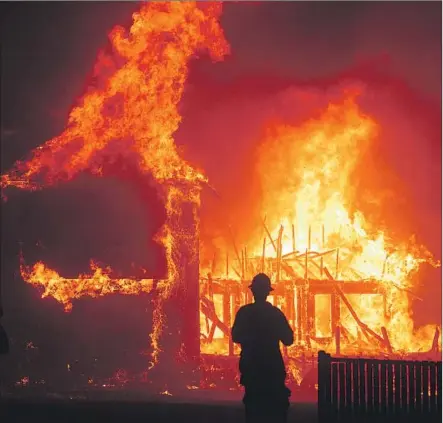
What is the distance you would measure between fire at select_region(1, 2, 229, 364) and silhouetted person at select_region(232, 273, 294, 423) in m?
12.7

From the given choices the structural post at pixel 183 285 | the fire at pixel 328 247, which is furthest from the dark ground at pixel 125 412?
the fire at pixel 328 247

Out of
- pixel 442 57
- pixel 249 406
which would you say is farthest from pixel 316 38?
pixel 249 406

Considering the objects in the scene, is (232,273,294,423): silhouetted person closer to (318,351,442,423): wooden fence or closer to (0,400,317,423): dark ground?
(318,351,442,423): wooden fence

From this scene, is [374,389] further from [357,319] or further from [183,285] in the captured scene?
[357,319]

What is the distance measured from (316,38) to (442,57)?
14.8 feet

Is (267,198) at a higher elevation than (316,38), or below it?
below

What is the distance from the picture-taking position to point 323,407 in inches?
435

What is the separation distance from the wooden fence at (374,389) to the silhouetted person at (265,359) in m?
2.18

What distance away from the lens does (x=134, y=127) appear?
75.6 feet

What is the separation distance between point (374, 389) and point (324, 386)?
73 cm

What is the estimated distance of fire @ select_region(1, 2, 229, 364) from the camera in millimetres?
21672

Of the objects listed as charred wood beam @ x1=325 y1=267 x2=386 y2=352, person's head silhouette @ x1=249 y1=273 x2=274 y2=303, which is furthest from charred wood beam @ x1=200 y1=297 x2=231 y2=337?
person's head silhouette @ x1=249 y1=273 x2=274 y2=303

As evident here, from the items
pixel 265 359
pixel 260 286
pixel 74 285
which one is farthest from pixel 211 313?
pixel 260 286

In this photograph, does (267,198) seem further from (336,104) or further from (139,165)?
(139,165)
